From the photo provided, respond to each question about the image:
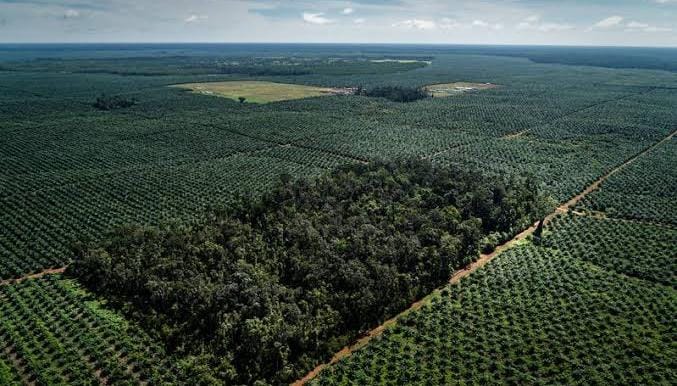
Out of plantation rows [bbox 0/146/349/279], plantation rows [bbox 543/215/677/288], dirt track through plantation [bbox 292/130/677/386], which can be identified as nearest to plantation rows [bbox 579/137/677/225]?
dirt track through plantation [bbox 292/130/677/386]

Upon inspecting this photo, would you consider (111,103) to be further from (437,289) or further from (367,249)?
(437,289)

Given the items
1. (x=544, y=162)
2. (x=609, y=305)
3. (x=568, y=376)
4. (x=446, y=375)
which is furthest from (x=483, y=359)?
(x=544, y=162)

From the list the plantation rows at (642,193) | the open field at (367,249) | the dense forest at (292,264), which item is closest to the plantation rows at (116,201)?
the open field at (367,249)

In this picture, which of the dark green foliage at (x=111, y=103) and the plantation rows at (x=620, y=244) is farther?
the dark green foliage at (x=111, y=103)

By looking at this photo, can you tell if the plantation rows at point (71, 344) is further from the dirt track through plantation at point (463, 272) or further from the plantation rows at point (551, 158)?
the plantation rows at point (551, 158)

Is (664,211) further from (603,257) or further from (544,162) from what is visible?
(544,162)

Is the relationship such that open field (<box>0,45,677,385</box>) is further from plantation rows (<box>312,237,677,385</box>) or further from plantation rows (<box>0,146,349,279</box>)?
plantation rows (<box>0,146,349,279</box>)

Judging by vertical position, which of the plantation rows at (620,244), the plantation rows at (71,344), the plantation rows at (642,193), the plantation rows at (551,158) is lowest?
the plantation rows at (71,344)
